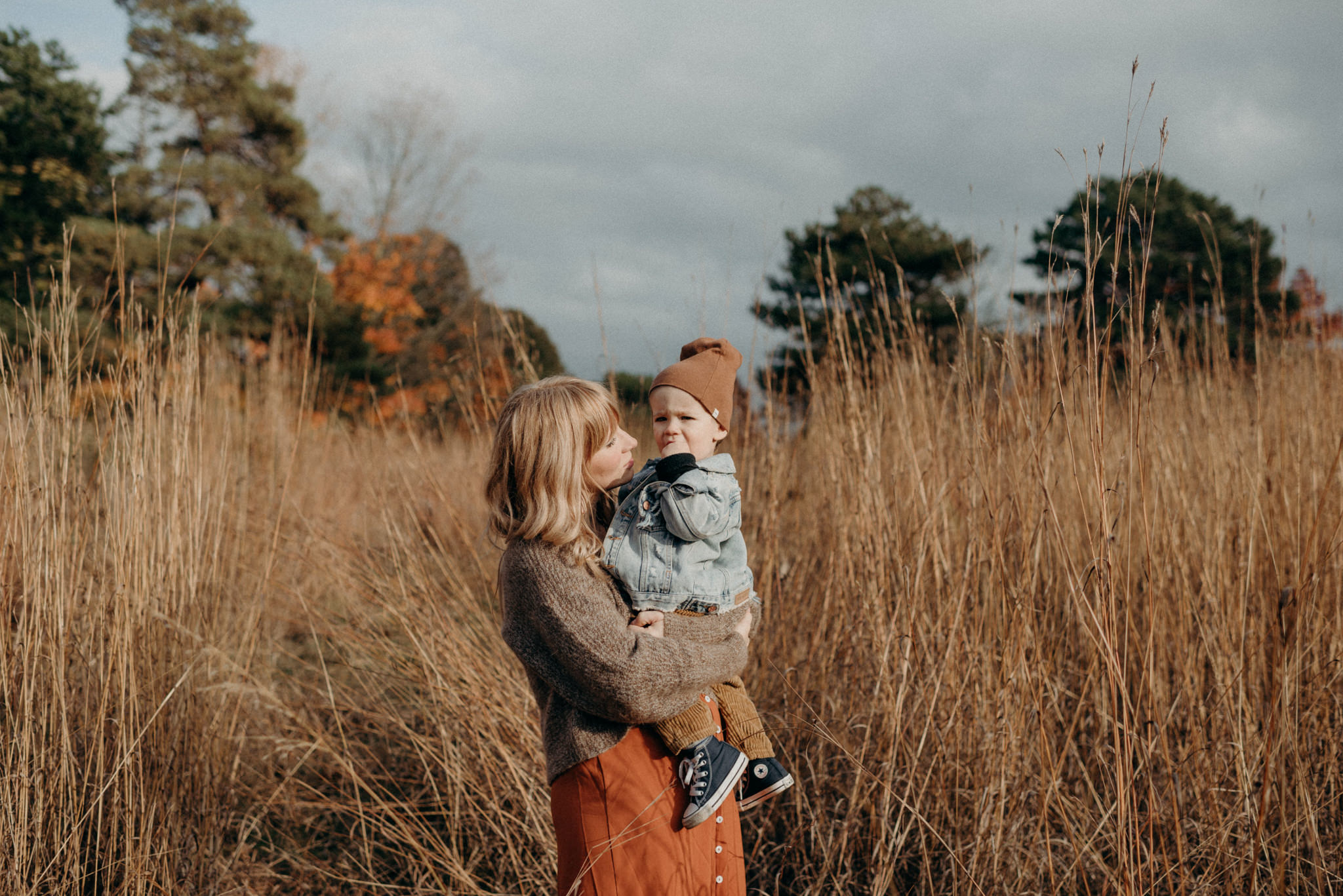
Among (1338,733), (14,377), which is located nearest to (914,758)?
(1338,733)

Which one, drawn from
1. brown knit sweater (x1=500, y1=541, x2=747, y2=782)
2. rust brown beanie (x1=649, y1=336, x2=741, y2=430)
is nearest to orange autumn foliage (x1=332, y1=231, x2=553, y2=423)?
rust brown beanie (x1=649, y1=336, x2=741, y2=430)

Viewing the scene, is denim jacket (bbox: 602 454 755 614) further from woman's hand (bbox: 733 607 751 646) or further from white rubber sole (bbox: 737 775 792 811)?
white rubber sole (bbox: 737 775 792 811)

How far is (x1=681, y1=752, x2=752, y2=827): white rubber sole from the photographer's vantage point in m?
1.13

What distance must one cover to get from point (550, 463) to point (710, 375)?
0.34 meters

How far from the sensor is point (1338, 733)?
1824 millimetres

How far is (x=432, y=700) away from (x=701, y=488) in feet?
4.43

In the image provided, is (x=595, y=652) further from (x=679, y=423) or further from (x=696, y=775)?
(x=679, y=423)

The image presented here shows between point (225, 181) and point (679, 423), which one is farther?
point (225, 181)

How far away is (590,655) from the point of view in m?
1.10

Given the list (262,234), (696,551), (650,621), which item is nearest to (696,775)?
(650,621)

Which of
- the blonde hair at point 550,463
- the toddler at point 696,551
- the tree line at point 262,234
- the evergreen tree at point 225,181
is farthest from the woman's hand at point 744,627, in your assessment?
the evergreen tree at point 225,181

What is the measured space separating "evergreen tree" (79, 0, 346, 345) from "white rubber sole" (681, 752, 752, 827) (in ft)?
28.6

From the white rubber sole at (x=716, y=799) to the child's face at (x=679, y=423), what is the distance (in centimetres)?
51

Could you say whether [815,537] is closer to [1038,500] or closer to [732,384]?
[1038,500]
